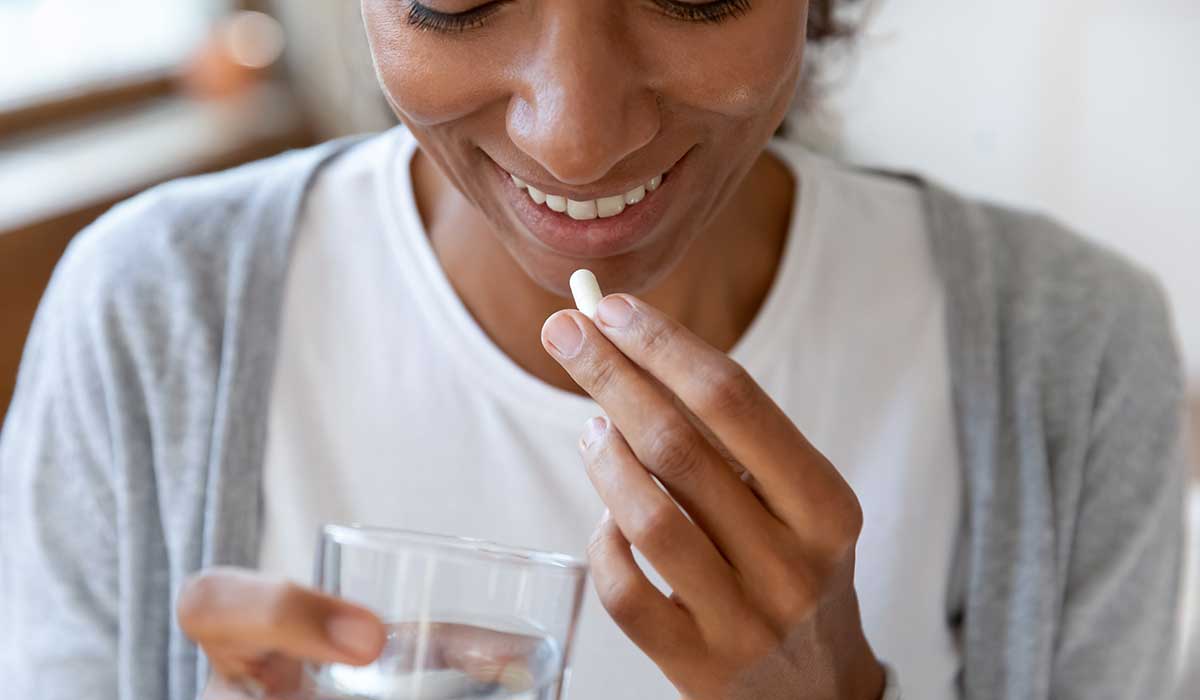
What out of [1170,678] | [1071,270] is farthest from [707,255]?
[1170,678]

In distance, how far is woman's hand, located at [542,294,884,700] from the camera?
1.99 feet

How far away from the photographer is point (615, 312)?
24.6 inches

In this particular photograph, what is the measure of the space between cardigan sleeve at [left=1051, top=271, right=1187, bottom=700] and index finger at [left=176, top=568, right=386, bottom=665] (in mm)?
701

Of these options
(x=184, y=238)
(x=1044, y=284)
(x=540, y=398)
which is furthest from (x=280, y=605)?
(x=1044, y=284)

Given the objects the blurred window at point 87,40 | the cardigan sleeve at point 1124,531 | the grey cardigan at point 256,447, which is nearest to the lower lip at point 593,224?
the grey cardigan at point 256,447

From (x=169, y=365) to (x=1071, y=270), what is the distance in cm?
71

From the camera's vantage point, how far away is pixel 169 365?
97 centimetres

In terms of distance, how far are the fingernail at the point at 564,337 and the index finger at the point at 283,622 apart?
17cm

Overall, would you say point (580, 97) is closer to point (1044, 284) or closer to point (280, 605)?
point (280, 605)

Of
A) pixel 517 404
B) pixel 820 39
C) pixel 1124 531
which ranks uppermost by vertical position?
pixel 820 39

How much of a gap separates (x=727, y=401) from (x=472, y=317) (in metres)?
0.41

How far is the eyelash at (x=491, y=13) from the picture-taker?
713 mm

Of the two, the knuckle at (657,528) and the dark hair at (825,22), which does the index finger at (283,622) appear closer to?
the knuckle at (657,528)

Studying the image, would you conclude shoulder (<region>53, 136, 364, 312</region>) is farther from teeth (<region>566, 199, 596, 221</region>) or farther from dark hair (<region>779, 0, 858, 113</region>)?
dark hair (<region>779, 0, 858, 113</region>)
